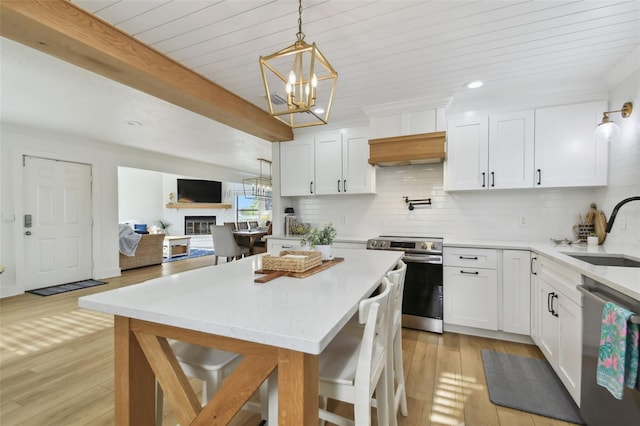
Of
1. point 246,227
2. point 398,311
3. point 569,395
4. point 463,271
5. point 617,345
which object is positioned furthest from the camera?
point 246,227

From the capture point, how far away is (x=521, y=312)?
2717 mm

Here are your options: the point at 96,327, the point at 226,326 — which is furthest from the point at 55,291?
the point at 226,326

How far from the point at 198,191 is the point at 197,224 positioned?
4.04 feet

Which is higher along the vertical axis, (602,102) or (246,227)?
(602,102)

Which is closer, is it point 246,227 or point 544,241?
point 544,241

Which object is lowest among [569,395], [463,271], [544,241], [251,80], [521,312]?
[569,395]

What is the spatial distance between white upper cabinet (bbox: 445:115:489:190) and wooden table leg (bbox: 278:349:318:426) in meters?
2.90

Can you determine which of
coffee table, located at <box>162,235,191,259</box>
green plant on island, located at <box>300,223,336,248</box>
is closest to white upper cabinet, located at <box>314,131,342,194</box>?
green plant on island, located at <box>300,223,336,248</box>

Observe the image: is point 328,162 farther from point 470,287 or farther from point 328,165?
point 470,287

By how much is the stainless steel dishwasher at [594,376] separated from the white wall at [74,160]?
6.41m

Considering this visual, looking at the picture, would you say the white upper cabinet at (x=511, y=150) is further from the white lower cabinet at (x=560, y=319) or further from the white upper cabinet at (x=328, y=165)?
the white upper cabinet at (x=328, y=165)

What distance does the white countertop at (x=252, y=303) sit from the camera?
32.5 inches

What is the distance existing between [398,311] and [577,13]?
2084mm

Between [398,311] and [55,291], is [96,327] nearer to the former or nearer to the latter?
[55,291]
